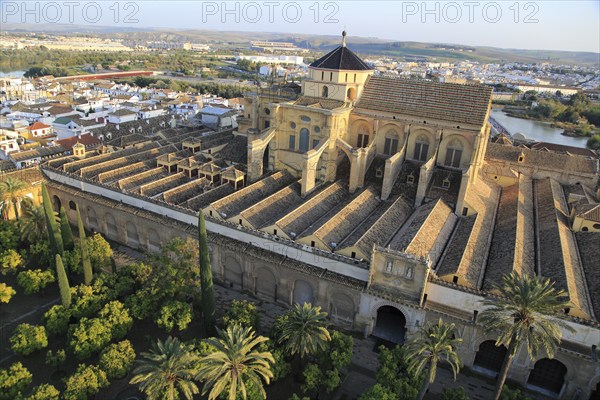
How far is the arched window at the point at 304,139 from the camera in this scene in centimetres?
4156

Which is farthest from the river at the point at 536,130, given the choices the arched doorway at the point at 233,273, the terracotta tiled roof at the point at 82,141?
the terracotta tiled roof at the point at 82,141

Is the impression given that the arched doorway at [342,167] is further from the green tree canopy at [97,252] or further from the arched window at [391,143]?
the green tree canopy at [97,252]

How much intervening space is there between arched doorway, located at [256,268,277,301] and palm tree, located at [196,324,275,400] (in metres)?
10.5

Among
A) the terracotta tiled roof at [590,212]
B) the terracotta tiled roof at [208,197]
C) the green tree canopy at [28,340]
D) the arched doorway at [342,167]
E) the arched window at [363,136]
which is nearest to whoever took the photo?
the green tree canopy at [28,340]

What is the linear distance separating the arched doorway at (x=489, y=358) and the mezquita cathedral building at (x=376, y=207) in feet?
0.23

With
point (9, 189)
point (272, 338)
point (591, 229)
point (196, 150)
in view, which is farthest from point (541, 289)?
point (9, 189)

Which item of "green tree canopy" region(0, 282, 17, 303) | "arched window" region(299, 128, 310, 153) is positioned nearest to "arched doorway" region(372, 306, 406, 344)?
"arched window" region(299, 128, 310, 153)

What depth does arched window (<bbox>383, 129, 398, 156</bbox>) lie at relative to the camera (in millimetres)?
41781

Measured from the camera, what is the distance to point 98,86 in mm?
117250

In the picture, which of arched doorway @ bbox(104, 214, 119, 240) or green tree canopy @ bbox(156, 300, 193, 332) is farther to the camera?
arched doorway @ bbox(104, 214, 119, 240)

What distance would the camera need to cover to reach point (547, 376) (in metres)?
25.6

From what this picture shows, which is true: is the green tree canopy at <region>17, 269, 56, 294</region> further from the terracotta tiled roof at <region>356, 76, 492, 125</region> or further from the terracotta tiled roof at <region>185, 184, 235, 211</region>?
the terracotta tiled roof at <region>356, 76, 492, 125</region>

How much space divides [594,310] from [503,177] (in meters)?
21.7

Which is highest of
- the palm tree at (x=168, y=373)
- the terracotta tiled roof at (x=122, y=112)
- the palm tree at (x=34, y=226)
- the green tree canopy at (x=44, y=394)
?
the terracotta tiled roof at (x=122, y=112)
